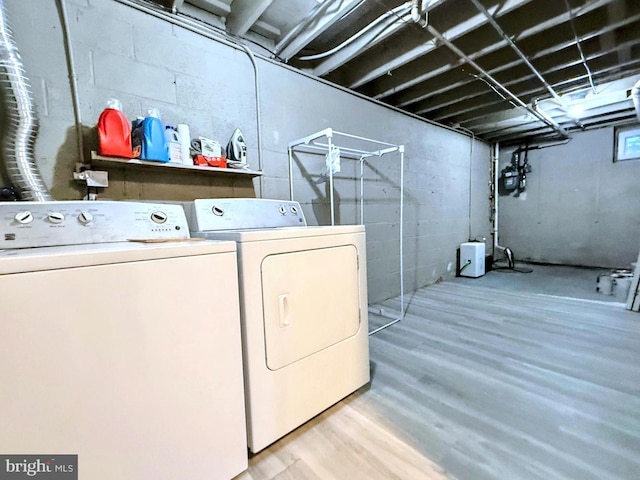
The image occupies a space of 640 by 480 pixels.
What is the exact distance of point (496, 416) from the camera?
1322 millimetres

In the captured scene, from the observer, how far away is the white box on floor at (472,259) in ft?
13.8

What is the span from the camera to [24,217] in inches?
38.0

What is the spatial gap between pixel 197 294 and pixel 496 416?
1.47 meters

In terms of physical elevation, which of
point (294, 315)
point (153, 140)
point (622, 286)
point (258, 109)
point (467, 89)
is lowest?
point (622, 286)

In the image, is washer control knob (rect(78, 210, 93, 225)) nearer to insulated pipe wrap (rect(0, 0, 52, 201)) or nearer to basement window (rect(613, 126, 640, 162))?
insulated pipe wrap (rect(0, 0, 52, 201))

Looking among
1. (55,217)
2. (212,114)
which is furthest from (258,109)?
(55,217)

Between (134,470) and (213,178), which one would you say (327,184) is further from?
(134,470)

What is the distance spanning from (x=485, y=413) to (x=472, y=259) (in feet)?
10.8

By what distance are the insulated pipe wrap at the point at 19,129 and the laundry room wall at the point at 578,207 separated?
21.1ft

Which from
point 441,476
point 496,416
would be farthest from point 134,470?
point 496,416

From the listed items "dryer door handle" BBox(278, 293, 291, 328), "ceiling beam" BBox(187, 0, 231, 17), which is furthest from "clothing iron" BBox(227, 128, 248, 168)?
"dryer door handle" BBox(278, 293, 291, 328)

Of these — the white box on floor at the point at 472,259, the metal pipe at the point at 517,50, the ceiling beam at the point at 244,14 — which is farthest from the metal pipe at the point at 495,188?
the ceiling beam at the point at 244,14

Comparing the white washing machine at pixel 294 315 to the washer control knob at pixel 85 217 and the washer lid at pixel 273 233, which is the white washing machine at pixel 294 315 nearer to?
the washer lid at pixel 273 233

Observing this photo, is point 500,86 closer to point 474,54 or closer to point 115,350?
point 474,54
